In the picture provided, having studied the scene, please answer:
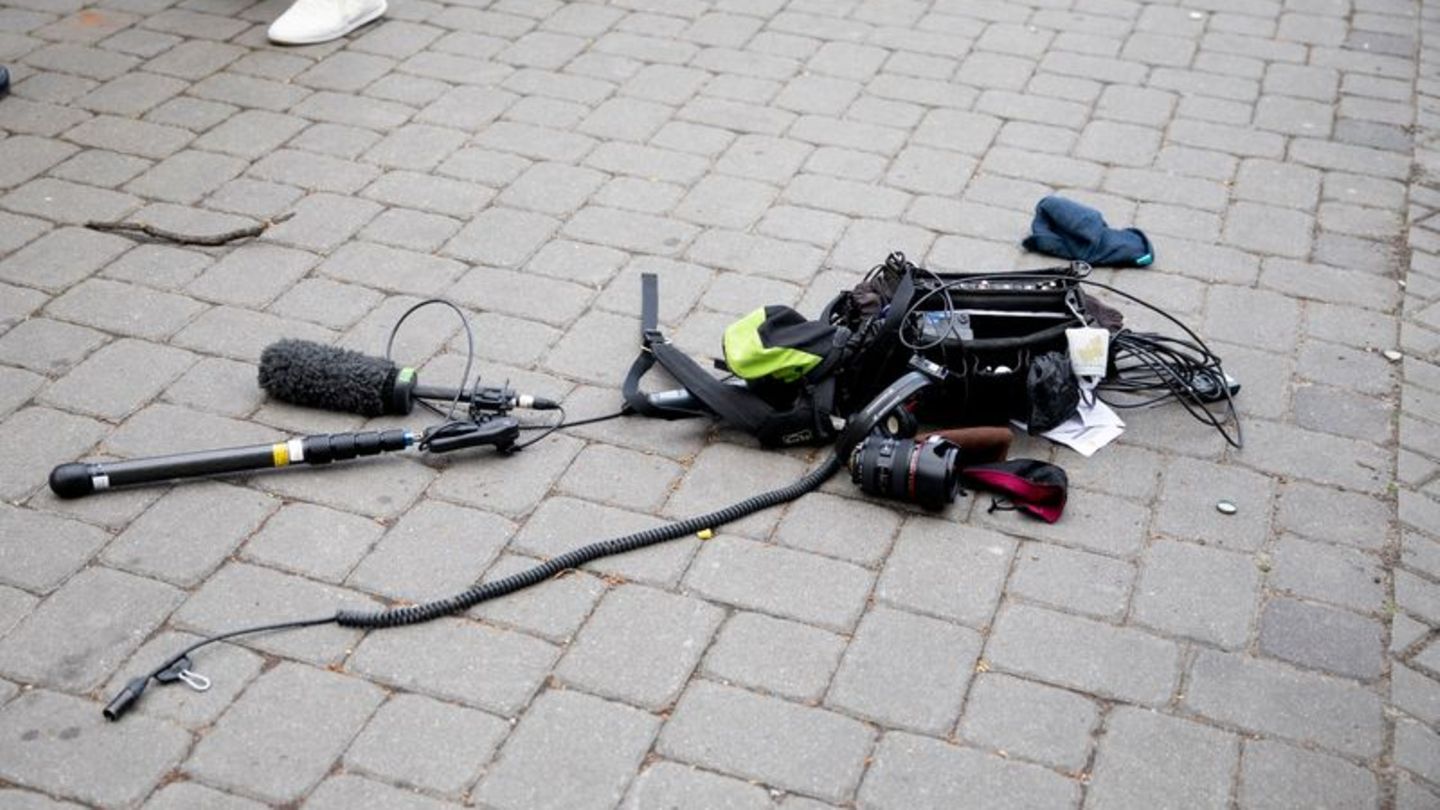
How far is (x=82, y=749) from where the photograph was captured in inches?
130

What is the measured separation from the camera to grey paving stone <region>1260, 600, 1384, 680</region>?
11.9 feet

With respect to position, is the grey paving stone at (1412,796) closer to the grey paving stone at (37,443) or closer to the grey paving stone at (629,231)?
the grey paving stone at (629,231)

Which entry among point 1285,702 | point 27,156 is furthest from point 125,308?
point 1285,702

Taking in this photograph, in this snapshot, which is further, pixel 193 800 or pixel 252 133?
pixel 252 133

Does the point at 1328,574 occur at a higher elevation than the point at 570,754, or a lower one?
lower

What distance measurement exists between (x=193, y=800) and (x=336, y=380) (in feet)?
4.71

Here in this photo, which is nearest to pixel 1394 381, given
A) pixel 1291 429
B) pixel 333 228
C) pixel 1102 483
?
pixel 1291 429

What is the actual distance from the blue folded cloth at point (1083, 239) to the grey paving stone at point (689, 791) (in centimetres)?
258

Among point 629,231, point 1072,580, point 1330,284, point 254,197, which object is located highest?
point 254,197

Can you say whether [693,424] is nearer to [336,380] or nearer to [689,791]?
[336,380]

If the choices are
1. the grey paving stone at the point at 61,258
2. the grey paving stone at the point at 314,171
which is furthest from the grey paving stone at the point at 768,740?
the grey paving stone at the point at 314,171

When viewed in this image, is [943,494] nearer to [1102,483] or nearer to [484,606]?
[1102,483]

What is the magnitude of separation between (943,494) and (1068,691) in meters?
0.66

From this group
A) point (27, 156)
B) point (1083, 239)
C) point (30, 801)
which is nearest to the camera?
point (30, 801)
